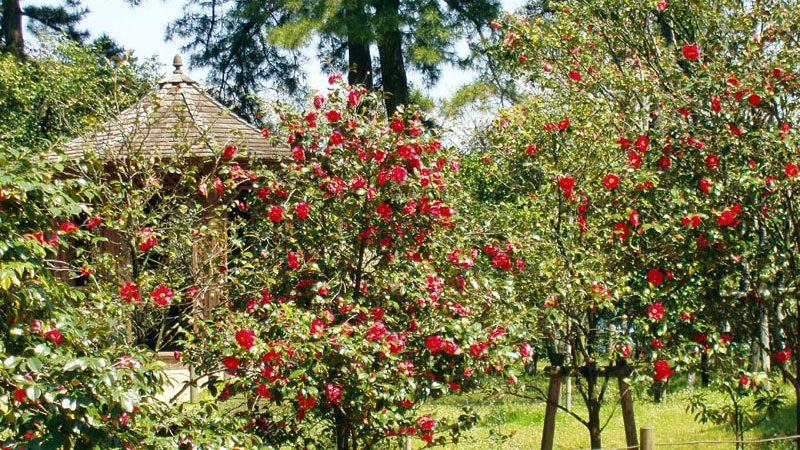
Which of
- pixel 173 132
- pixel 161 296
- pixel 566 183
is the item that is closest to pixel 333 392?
pixel 161 296

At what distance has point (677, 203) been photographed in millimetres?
4188

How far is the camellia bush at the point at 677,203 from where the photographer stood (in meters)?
4.32

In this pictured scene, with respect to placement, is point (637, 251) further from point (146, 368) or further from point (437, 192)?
point (146, 368)

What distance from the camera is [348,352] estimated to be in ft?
11.8

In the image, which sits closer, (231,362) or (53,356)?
(53,356)

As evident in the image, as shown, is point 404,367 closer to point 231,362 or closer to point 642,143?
point 231,362

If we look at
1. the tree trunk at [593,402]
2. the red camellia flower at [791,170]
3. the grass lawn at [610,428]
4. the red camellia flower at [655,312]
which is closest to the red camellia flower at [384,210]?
the red camellia flower at [655,312]

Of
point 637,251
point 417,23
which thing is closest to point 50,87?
point 417,23

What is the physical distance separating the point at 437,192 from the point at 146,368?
1.77 meters

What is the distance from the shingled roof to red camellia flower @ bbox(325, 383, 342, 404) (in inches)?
55.5

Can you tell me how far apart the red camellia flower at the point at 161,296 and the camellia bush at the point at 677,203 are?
2.10 metres

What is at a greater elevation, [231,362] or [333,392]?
[231,362]

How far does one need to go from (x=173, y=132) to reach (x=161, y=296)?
125 centimetres

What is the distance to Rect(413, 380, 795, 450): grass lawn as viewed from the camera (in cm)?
707
